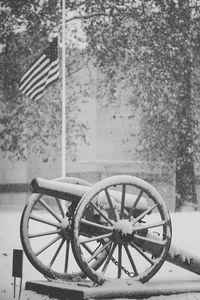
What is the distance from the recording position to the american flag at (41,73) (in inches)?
399

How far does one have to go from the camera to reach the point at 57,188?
5.09 m

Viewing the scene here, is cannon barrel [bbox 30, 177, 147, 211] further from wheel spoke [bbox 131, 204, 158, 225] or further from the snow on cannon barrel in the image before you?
wheel spoke [bbox 131, 204, 158, 225]

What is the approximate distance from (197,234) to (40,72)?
156 inches

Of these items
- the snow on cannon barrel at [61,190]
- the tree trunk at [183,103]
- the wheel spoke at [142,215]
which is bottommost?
the wheel spoke at [142,215]

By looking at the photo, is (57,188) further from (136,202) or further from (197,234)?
(197,234)

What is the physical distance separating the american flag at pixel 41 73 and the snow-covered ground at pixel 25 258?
242cm

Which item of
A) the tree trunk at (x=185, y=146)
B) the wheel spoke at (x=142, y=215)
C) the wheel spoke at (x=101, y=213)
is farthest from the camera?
the tree trunk at (x=185, y=146)

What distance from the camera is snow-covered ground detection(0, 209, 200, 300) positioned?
5.59 m

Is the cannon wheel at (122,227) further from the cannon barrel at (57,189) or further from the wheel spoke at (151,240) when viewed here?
the cannon barrel at (57,189)

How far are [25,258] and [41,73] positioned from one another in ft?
12.9

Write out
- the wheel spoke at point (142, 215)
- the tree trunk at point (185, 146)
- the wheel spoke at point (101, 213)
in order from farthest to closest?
1. the tree trunk at point (185, 146)
2. the wheel spoke at point (142, 215)
3. the wheel spoke at point (101, 213)

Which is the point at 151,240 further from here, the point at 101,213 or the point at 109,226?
the point at 101,213

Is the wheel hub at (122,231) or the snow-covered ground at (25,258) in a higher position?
the wheel hub at (122,231)

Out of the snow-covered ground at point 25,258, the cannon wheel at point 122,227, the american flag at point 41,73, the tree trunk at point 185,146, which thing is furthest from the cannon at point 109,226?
the tree trunk at point 185,146
